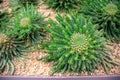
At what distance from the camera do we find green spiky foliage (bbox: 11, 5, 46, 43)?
362 centimetres

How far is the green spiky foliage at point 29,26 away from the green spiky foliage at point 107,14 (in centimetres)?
76

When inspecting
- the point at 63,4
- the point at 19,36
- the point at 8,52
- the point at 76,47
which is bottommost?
the point at 8,52

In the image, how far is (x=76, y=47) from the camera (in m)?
3.18

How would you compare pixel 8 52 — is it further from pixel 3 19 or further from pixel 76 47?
pixel 76 47

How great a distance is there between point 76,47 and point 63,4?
1.18 metres

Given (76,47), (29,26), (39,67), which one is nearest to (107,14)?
(76,47)

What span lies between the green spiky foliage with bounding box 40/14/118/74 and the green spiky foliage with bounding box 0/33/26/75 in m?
0.47

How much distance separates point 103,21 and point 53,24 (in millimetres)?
779

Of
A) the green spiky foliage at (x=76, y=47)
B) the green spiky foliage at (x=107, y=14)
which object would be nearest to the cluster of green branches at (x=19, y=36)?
the green spiky foliage at (x=76, y=47)

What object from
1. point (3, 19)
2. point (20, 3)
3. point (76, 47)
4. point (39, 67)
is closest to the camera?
point (76, 47)

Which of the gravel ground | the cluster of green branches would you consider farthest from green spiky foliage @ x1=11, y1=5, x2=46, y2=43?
the gravel ground

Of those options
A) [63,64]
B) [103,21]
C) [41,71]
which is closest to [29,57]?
[41,71]

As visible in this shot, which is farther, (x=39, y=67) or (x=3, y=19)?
(x=3, y=19)

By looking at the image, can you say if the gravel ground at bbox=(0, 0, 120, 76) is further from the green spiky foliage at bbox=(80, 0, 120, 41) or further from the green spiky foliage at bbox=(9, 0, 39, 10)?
the green spiky foliage at bbox=(9, 0, 39, 10)
